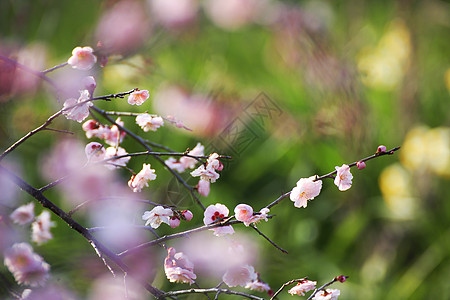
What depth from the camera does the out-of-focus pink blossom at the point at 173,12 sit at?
2217mm

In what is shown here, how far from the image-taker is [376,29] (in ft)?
10.5

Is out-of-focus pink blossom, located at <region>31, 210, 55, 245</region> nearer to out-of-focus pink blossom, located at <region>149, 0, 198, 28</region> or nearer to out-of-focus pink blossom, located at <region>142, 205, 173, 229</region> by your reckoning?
out-of-focus pink blossom, located at <region>142, 205, 173, 229</region>

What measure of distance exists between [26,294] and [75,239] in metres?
0.91

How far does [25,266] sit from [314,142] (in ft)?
4.70

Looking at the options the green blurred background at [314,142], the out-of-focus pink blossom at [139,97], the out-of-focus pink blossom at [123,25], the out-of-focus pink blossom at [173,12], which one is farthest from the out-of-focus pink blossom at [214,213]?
the out-of-focus pink blossom at [173,12]

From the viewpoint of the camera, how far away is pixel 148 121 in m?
0.66

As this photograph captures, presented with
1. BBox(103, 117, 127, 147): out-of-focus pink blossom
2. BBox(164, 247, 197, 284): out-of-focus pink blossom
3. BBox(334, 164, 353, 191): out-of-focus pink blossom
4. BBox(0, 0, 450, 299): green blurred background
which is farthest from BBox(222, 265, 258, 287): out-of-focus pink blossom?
BBox(0, 0, 450, 299): green blurred background

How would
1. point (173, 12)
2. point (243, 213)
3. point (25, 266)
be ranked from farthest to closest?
point (173, 12)
point (25, 266)
point (243, 213)

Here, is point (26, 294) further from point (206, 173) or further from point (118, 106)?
point (118, 106)

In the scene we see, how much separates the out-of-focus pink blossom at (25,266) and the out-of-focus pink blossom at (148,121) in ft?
0.74

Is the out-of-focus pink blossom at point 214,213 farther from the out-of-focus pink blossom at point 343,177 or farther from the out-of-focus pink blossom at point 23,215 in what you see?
the out-of-focus pink blossom at point 23,215

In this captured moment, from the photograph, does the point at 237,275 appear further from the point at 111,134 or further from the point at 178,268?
the point at 111,134

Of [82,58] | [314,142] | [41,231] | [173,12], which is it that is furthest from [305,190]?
[173,12]

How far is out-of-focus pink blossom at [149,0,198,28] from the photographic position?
7.27 feet
